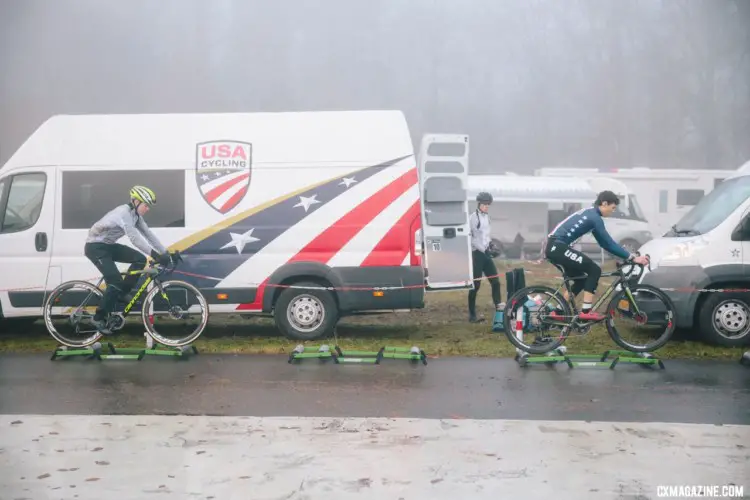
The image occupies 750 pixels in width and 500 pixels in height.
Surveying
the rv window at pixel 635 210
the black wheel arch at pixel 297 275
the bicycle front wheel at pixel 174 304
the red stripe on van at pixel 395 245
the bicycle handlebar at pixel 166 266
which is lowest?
the bicycle front wheel at pixel 174 304

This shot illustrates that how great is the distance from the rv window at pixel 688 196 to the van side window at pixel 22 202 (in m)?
20.8

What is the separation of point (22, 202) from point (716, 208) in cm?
818

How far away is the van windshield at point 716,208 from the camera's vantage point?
9266 mm

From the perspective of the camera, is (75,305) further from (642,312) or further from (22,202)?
(642,312)

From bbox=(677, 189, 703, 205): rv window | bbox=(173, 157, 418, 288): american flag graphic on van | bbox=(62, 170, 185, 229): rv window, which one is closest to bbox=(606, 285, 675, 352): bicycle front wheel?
bbox=(173, 157, 418, 288): american flag graphic on van

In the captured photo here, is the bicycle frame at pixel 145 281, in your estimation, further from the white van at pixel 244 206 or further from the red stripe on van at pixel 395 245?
the red stripe on van at pixel 395 245

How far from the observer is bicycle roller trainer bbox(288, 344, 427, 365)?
25.8ft

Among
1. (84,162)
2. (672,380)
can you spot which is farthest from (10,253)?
(672,380)

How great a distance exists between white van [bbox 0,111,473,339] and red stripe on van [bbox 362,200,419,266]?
0.01 m

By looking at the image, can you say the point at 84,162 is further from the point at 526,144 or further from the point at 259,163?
the point at 526,144

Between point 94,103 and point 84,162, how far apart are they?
764 centimetres

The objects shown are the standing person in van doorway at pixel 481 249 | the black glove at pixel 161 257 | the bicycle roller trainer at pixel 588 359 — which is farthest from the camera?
the standing person in van doorway at pixel 481 249

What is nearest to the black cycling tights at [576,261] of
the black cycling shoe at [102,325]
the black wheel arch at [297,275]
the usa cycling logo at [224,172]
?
the black wheel arch at [297,275]

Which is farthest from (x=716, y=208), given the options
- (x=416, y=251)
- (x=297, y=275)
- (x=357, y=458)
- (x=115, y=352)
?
(x=115, y=352)
